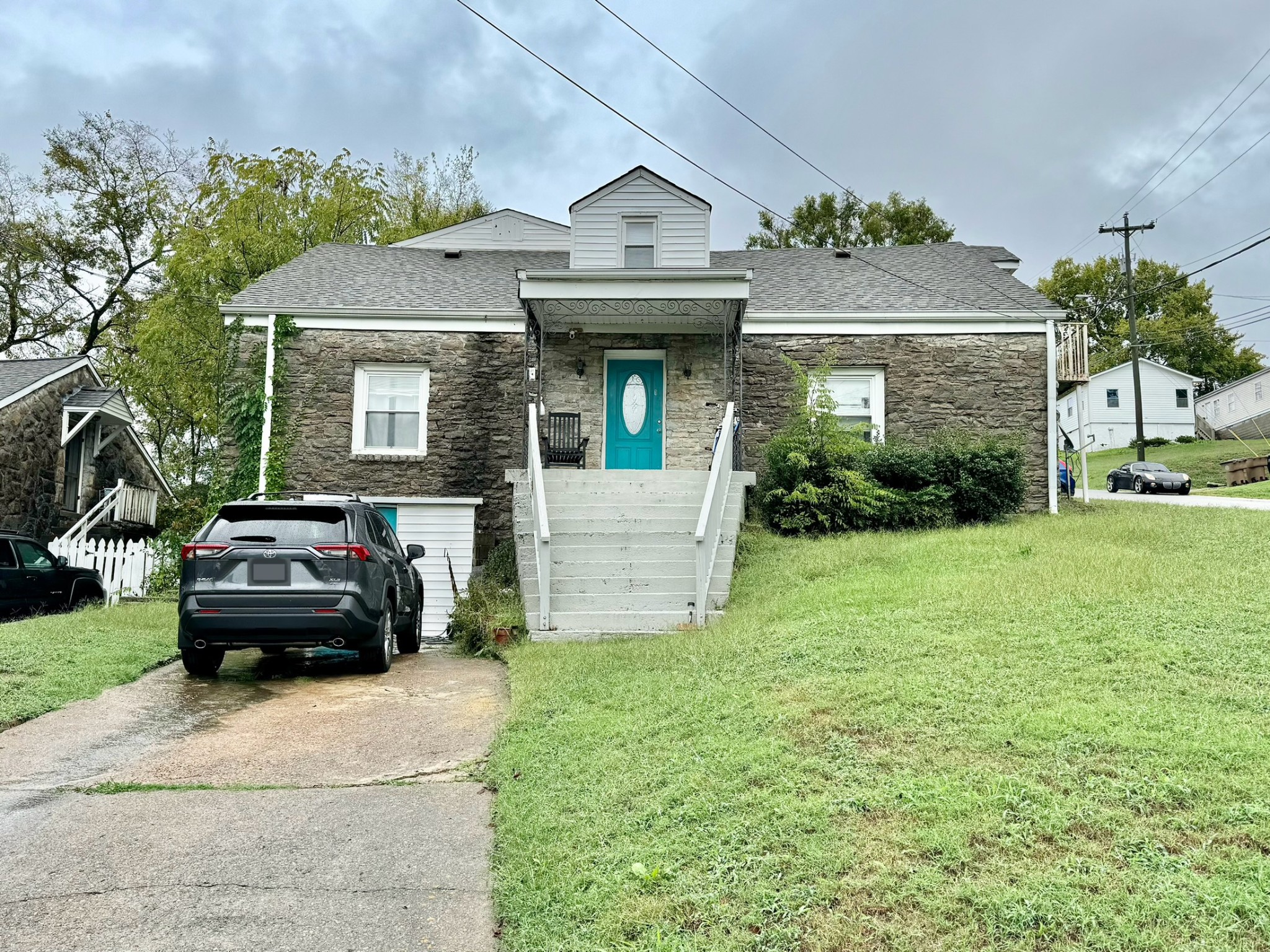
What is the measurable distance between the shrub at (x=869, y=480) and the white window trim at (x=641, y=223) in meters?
3.70

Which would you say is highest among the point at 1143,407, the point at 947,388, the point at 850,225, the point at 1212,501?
the point at 850,225

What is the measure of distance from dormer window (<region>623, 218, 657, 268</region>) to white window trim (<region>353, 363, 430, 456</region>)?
13.7 feet

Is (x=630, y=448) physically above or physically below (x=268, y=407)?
below

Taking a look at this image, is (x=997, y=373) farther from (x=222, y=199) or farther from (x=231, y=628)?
(x=222, y=199)

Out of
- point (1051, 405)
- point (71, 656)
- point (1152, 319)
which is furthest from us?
point (1152, 319)

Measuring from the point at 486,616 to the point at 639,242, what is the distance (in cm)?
864

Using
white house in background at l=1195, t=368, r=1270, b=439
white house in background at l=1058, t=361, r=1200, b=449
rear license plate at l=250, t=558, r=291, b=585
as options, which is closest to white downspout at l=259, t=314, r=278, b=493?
rear license plate at l=250, t=558, r=291, b=585

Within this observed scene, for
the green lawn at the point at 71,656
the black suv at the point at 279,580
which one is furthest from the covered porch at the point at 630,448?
the green lawn at the point at 71,656

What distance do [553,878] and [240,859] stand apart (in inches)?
59.4

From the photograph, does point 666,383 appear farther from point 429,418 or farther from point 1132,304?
point 1132,304

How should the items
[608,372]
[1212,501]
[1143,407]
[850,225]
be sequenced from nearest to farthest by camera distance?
1. [608,372]
2. [1212,501]
3. [850,225]
4. [1143,407]

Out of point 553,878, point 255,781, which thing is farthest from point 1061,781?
point 255,781

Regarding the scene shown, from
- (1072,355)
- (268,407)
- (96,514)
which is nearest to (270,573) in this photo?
(268,407)

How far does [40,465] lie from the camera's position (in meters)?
19.3
